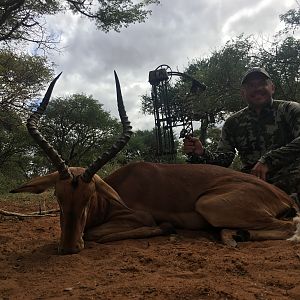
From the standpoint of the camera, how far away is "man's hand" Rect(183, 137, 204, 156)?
5.84 m

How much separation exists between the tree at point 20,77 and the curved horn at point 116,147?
8.52 metres

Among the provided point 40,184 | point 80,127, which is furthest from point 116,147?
point 80,127

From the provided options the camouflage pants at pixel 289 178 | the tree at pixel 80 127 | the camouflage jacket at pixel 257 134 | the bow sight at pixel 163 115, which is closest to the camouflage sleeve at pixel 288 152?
the camouflage jacket at pixel 257 134

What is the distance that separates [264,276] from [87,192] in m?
1.84

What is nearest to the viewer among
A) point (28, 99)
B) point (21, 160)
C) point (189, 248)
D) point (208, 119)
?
point (189, 248)

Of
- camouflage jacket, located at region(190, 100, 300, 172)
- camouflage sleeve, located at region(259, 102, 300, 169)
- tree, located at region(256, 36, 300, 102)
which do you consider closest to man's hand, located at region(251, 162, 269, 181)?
camouflage sleeve, located at region(259, 102, 300, 169)

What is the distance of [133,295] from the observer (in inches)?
99.1

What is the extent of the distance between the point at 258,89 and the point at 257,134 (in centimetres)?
61

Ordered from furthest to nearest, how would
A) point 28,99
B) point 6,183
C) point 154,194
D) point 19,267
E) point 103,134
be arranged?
point 103,134 → point 6,183 → point 28,99 → point 154,194 → point 19,267

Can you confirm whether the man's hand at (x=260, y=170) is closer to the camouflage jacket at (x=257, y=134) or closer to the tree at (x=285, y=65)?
the camouflage jacket at (x=257, y=134)

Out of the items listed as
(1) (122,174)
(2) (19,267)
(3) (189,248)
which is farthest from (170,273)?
(1) (122,174)

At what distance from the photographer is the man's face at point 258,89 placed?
6.07 metres

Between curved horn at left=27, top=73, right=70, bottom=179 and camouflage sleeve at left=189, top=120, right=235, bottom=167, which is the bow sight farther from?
curved horn at left=27, top=73, right=70, bottom=179

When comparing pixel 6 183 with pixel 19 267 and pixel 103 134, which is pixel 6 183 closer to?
pixel 103 134
